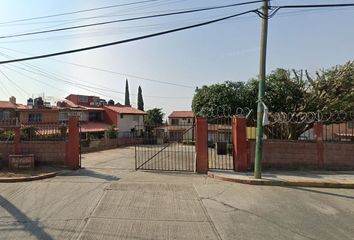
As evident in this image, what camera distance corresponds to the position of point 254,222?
7668 millimetres

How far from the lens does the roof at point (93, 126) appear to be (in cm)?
4152

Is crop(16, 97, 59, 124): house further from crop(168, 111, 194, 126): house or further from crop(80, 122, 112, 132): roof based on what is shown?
crop(168, 111, 194, 126): house

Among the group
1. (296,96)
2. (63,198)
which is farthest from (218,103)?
(63,198)

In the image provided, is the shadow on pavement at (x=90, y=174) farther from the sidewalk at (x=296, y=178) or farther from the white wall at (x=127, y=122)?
the white wall at (x=127, y=122)

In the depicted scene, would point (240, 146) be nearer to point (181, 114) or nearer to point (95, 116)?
point (95, 116)

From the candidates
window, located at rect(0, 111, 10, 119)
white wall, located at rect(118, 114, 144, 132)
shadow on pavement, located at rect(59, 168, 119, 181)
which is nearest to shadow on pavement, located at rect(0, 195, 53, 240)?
shadow on pavement, located at rect(59, 168, 119, 181)

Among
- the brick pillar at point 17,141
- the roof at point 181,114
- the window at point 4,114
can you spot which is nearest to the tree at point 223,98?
the brick pillar at point 17,141

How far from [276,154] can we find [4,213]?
980 cm

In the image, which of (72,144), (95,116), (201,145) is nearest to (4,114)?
(95,116)

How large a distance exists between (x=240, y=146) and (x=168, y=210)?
5712 mm

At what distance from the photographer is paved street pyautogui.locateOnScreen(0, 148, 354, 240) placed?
272 inches

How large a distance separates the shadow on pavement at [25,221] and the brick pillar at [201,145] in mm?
6908

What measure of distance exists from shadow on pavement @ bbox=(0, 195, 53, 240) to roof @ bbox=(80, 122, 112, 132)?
32.2m

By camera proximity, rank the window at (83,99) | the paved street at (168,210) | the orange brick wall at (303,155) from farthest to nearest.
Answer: the window at (83,99) → the orange brick wall at (303,155) → the paved street at (168,210)
